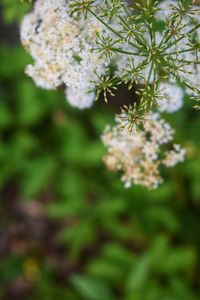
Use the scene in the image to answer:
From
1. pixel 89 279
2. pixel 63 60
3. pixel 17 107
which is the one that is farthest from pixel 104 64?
pixel 17 107

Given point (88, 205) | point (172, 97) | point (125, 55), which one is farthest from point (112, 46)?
point (88, 205)

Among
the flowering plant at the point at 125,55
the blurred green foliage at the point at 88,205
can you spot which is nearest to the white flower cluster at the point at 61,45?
the flowering plant at the point at 125,55

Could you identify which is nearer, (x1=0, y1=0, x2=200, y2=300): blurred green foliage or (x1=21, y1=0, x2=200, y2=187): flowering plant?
(x1=21, y1=0, x2=200, y2=187): flowering plant

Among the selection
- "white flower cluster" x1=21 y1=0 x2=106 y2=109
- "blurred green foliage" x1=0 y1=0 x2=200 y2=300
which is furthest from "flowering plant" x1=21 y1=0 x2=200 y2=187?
"blurred green foliage" x1=0 y1=0 x2=200 y2=300

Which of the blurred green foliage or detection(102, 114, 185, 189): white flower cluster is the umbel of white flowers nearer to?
detection(102, 114, 185, 189): white flower cluster

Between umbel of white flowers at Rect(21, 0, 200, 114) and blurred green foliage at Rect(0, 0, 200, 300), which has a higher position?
blurred green foliage at Rect(0, 0, 200, 300)

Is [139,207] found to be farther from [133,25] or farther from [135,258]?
[133,25]

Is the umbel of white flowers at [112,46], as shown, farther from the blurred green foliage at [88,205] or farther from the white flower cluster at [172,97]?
the blurred green foliage at [88,205]

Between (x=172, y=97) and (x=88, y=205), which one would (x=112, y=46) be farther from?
(x=88, y=205)
